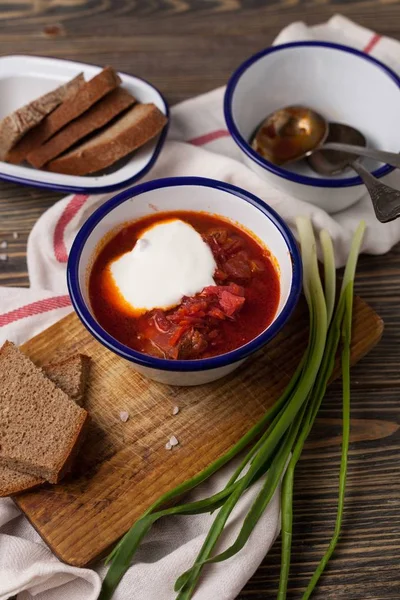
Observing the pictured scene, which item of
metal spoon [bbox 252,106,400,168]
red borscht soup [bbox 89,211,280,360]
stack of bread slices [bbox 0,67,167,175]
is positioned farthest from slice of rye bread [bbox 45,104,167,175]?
red borscht soup [bbox 89,211,280,360]

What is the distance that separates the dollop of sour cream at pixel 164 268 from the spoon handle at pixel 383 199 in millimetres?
717

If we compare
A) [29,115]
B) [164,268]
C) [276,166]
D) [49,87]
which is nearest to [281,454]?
[164,268]

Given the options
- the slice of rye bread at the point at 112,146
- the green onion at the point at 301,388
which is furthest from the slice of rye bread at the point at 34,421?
the slice of rye bread at the point at 112,146

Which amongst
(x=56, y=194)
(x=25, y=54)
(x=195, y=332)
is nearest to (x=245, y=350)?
(x=195, y=332)

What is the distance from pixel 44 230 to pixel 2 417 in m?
1.01

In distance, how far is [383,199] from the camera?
304 cm

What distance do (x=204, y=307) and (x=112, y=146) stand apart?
1.18 m

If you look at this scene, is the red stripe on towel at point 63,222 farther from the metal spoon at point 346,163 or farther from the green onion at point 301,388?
the metal spoon at point 346,163

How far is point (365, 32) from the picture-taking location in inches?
167

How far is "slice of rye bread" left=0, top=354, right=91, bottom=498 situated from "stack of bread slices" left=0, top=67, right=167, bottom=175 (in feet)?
3.56

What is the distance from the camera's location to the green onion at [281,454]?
239 centimetres

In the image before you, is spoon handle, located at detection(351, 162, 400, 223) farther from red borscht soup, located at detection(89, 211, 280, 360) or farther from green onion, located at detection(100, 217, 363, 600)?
red borscht soup, located at detection(89, 211, 280, 360)

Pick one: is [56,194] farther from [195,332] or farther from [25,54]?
[195,332]

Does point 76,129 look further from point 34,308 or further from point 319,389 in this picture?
point 319,389
